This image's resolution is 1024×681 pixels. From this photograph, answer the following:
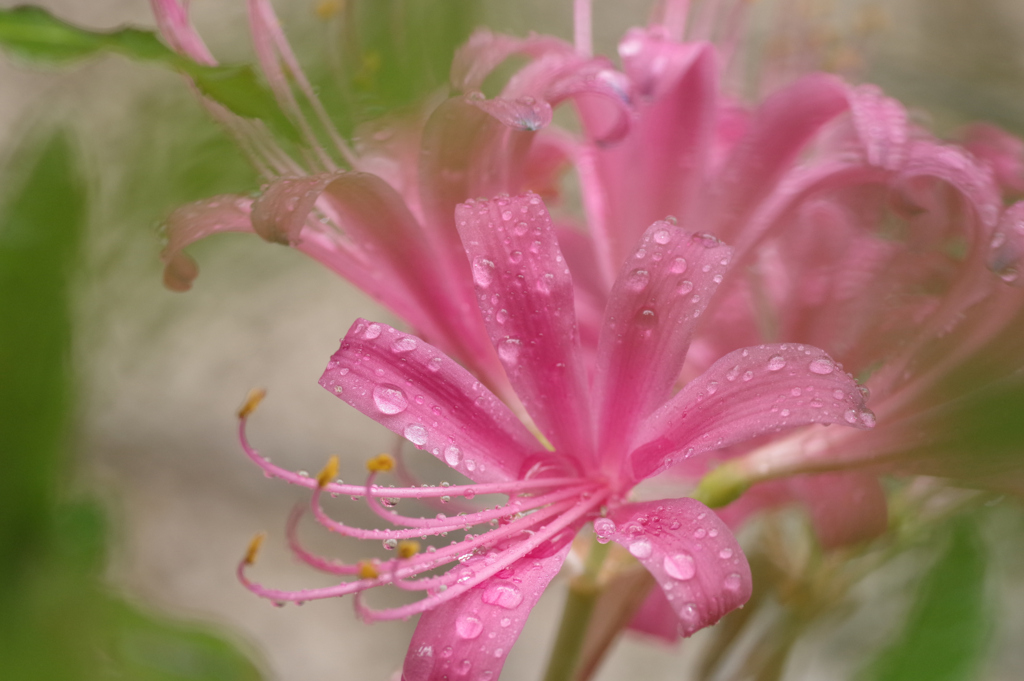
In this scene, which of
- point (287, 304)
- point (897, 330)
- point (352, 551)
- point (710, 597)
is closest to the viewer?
point (710, 597)

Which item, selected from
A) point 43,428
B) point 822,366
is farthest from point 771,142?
point 43,428

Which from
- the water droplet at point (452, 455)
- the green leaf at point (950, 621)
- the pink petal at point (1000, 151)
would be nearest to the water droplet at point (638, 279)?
Result: the water droplet at point (452, 455)

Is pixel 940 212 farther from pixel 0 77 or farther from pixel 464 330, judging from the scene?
pixel 0 77

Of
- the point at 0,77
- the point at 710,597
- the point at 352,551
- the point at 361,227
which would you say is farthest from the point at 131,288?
the point at 0,77

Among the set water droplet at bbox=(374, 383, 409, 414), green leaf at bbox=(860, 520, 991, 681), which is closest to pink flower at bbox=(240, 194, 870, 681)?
water droplet at bbox=(374, 383, 409, 414)

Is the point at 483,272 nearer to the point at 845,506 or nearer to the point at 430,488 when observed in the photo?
the point at 430,488

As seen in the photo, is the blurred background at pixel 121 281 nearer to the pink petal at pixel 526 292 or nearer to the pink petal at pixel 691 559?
the pink petal at pixel 526 292

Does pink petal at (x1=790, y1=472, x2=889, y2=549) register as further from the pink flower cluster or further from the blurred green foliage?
the blurred green foliage
